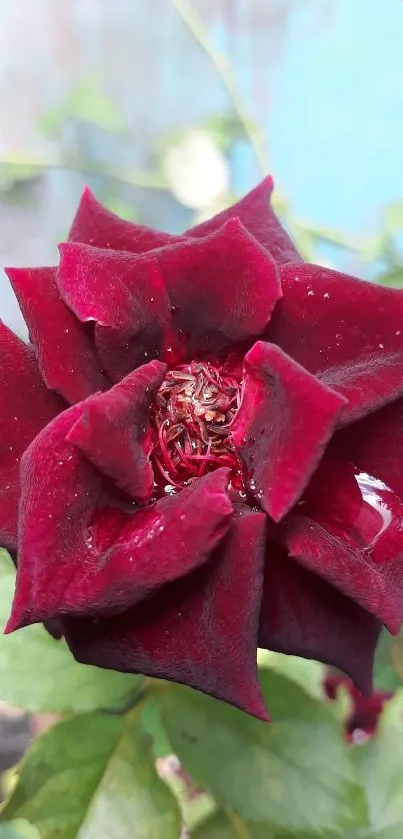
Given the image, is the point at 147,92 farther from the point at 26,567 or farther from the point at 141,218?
the point at 26,567

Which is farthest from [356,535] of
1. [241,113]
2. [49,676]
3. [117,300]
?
[241,113]

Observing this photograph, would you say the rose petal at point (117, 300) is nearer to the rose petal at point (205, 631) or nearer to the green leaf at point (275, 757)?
the rose petal at point (205, 631)

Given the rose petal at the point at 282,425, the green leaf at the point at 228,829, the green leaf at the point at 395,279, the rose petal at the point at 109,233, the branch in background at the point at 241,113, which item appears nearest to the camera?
the rose petal at the point at 282,425

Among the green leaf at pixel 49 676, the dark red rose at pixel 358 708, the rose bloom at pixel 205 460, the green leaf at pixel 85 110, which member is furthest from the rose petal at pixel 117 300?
the green leaf at pixel 85 110

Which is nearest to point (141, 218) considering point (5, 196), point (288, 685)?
point (5, 196)

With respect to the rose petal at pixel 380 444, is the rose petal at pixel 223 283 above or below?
above

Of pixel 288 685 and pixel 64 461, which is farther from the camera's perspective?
pixel 288 685

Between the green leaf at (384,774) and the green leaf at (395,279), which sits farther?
the green leaf at (395,279)

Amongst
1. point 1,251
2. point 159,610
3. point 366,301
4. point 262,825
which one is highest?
point 366,301
